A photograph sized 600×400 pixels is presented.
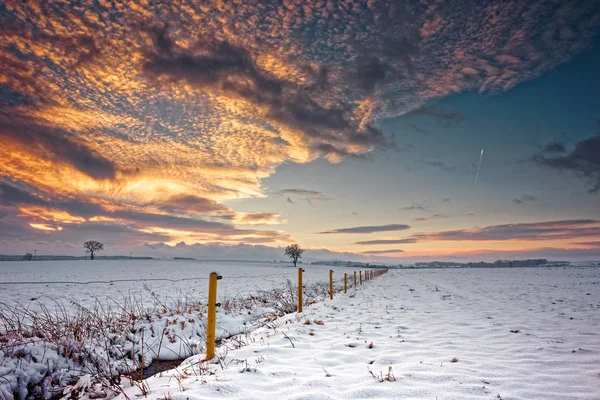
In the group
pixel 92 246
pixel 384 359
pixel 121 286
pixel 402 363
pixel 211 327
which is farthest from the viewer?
pixel 92 246

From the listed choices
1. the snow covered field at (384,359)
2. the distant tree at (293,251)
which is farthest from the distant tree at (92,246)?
the snow covered field at (384,359)

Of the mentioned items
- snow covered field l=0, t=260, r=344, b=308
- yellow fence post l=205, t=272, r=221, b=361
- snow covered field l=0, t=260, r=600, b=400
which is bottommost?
snow covered field l=0, t=260, r=344, b=308

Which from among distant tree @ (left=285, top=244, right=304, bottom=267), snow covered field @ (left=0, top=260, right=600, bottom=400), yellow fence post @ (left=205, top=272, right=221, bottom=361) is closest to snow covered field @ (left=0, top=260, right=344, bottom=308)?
snow covered field @ (left=0, top=260, right=600, bottom=400)

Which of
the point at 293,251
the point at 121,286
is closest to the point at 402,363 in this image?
the point at 121,286

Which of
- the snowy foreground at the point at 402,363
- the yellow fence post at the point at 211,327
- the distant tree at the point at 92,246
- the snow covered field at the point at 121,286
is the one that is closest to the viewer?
the snowy foreground at the point at 402,363

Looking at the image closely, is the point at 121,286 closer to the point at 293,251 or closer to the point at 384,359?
the point at 384,359

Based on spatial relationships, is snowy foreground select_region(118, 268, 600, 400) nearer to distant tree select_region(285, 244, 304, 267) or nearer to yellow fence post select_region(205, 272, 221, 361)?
yellow fence post select_region(205, 272, 221, 361)

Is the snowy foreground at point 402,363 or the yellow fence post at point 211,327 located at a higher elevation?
the yellow fence post at point 211,327

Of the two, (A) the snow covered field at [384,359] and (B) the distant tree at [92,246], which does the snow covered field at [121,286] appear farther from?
(B) the distant tree at [92,246]

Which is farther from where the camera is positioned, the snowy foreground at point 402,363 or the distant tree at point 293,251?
the distant tree at point 293,251

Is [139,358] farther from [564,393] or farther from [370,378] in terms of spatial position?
[564,393]

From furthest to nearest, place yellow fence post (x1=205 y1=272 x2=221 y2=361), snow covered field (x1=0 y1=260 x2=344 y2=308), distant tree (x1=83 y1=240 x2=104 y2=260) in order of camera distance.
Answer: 1. distant tree (x1=83 y1=240 x2=104 y2=260)
2. snow covered field (x1=0 y1=260 x2=344 y2=308)
3. yellow fence post (x1=205 y1=272 x2=221 y2=361)

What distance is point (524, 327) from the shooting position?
24.7 ft

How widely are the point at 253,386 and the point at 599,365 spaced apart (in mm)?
4732
